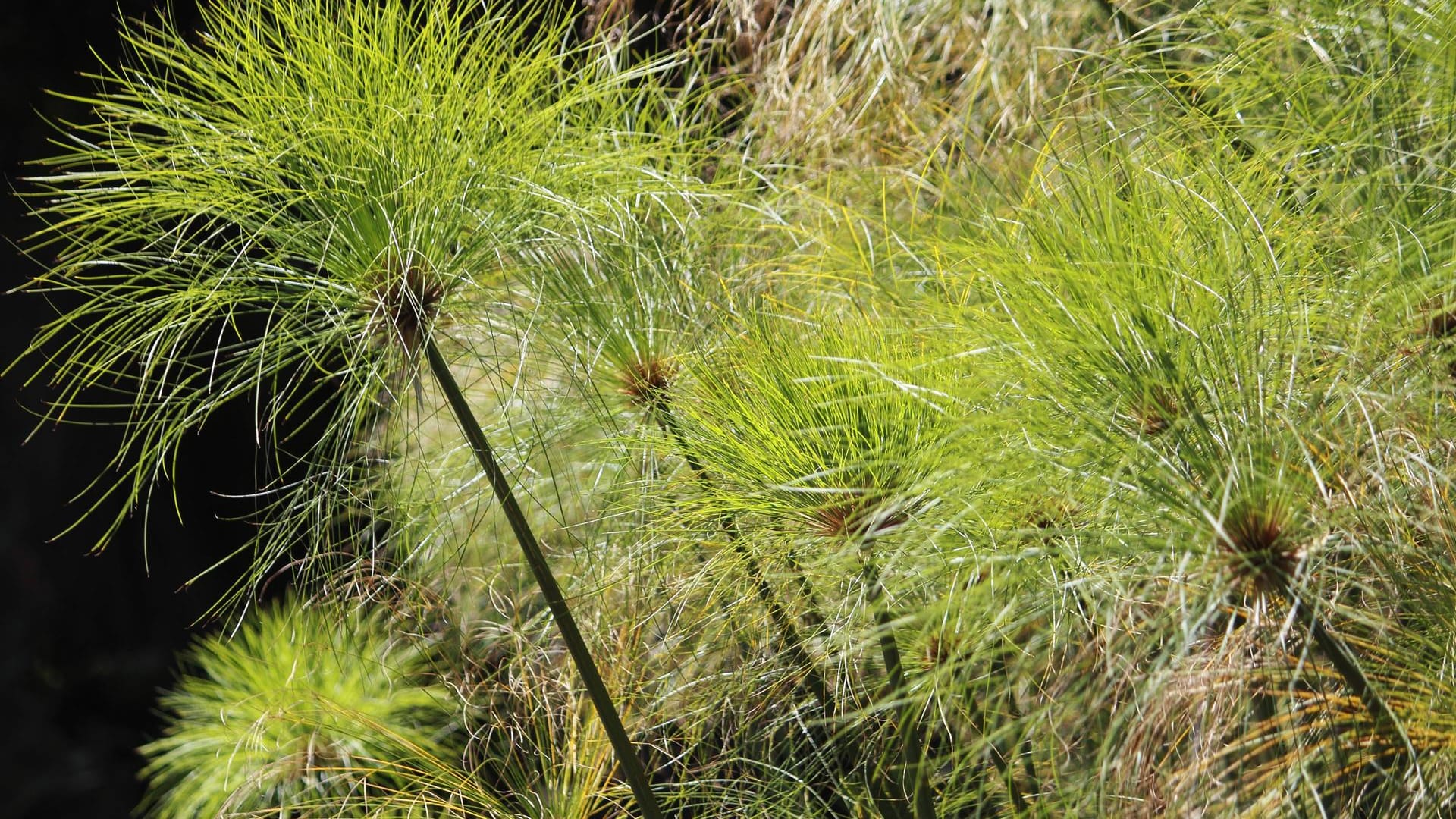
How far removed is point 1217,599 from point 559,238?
47cm

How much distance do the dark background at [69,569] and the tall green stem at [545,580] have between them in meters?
1.98

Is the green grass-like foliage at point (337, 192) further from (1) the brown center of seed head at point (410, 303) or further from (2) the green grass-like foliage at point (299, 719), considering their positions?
(2) the green grass-like foliage at point (299, 719)

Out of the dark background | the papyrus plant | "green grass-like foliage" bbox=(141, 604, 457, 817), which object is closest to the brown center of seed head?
the papyrus plant

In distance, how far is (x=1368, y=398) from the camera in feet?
2.47

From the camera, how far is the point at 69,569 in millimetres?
2496

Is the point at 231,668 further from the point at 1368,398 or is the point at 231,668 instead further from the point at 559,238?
the point at 1368,398

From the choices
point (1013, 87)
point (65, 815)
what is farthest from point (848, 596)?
point (65, 815)

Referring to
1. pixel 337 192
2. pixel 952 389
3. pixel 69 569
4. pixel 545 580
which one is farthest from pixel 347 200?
pixel 69 569

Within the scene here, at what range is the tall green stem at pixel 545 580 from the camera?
28.1 inches

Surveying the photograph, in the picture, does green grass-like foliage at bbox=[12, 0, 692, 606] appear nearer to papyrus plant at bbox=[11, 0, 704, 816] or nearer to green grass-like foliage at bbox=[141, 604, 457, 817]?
papyrus plant at bbox=[11, 0, 704, 816]

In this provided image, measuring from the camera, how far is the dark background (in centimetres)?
241

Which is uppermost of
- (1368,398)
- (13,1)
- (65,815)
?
(13,1)

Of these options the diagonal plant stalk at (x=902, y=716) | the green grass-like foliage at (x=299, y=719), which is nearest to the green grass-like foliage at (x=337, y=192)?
the diagonal plant stalk at (x=902, y=716)

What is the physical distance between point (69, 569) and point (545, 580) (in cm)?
221
